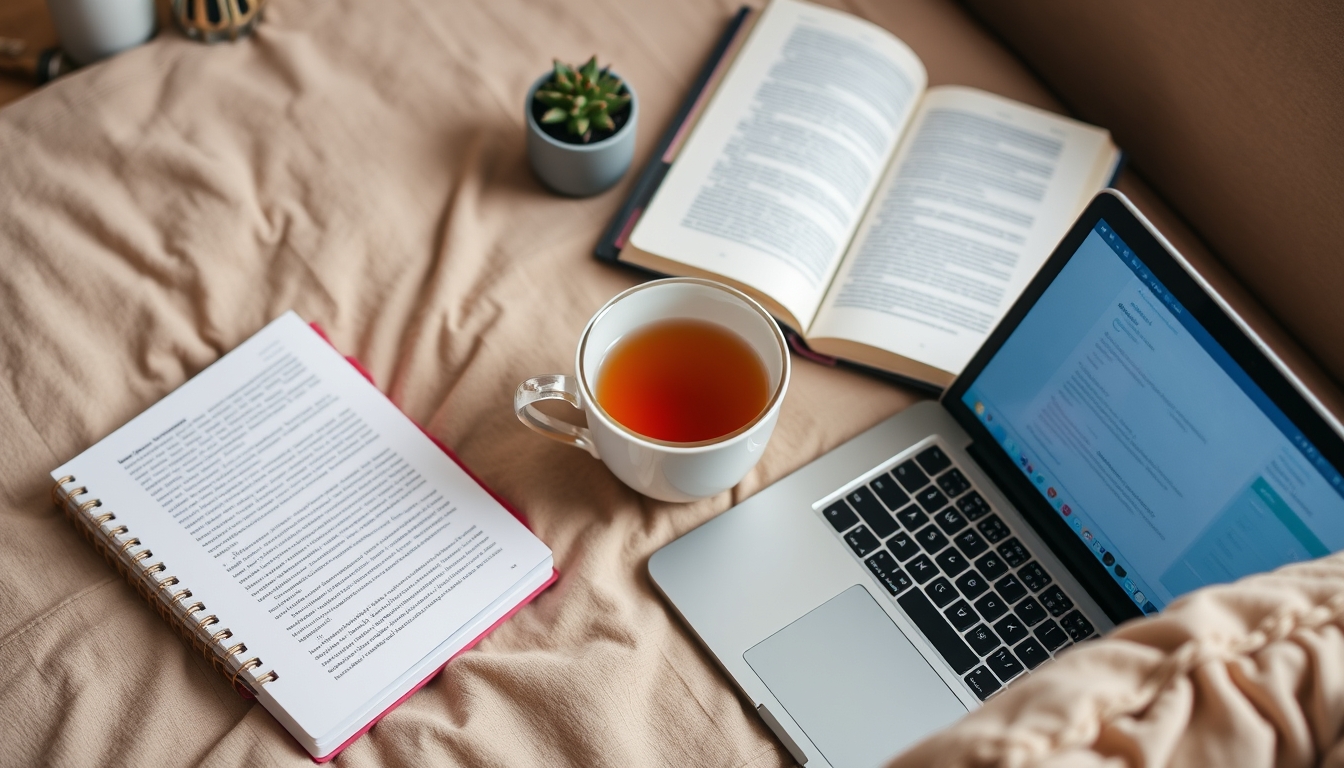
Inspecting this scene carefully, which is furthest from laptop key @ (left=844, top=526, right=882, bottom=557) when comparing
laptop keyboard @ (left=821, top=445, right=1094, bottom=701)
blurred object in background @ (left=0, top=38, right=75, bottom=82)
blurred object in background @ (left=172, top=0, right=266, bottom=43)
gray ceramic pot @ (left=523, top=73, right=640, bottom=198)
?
blurred object in background @ (left=0, top=38, right=75, bottom=82)

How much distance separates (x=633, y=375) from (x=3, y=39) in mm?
733

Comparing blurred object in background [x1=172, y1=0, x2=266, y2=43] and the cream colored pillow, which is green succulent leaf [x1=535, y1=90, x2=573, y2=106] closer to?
blurred object in background [x1=172, y1=0, x2=266, y2=43]

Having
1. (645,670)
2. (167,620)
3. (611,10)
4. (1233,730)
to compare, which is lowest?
(167,620)

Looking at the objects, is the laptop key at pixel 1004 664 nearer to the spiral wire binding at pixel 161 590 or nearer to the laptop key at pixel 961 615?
the laptop key at pixel 961 615

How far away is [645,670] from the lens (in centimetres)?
68

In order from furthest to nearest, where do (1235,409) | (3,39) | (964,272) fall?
(3,39) → (964,272) → (1235,409)

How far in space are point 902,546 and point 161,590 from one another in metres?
0.52

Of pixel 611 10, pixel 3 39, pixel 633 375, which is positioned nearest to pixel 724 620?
pixel 633 375

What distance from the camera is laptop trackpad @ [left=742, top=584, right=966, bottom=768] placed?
2.15ft

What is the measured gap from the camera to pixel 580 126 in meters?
0.84

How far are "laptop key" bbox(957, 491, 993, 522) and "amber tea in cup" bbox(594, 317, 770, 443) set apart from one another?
0.18 m

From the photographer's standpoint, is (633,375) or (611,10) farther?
(611,10)

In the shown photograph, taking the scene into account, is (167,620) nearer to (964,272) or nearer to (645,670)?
(645,670)

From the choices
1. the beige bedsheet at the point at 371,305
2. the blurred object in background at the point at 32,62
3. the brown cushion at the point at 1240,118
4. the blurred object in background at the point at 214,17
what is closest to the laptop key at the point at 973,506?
the beige bedsheet at the point at 371,305
